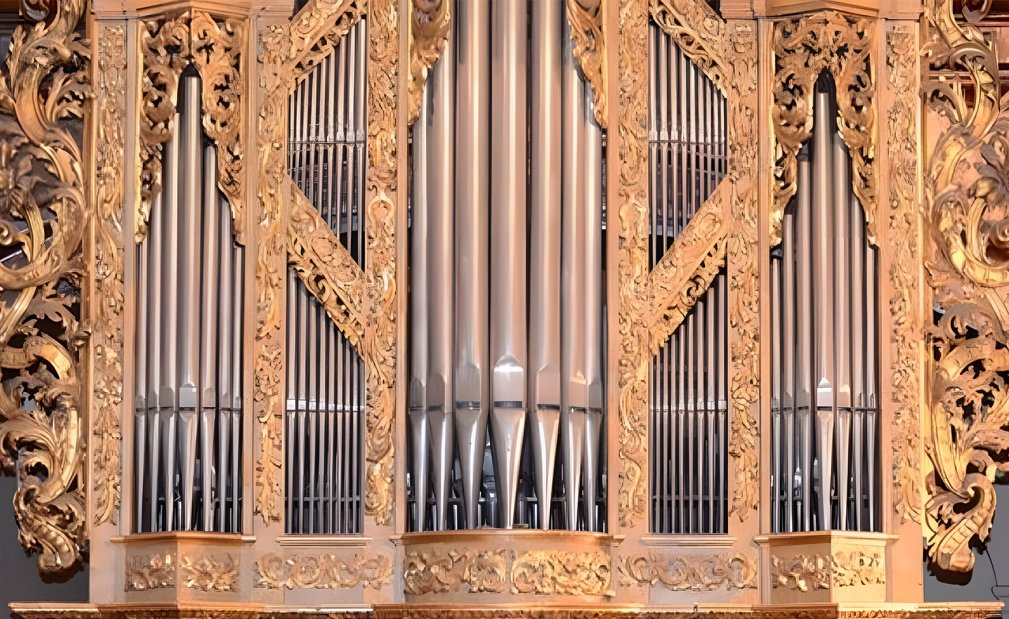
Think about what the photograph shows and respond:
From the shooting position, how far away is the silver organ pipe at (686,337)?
10.8m

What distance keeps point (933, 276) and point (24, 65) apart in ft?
15.4

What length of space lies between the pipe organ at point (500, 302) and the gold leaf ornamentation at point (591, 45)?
0.06 ft

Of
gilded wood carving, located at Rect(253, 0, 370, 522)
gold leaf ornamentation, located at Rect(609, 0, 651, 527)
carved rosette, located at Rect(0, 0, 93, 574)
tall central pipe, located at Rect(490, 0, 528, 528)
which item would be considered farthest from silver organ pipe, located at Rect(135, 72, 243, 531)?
gold leaf ornamentation, located at Rect(609, 0, 651, 527)

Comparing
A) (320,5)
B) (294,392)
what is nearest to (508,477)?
(294,392)

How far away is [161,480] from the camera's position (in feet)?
35.1

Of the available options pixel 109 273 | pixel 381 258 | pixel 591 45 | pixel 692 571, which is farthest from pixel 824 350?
pixel 109 273

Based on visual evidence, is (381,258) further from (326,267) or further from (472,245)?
(472,245)

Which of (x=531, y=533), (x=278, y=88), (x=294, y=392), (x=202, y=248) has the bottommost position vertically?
(x=531, y=533)

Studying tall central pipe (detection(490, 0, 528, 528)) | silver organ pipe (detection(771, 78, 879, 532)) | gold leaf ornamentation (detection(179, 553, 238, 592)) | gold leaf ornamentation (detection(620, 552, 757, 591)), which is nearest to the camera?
tall central pipe (detection(490, 0, 528, 528))

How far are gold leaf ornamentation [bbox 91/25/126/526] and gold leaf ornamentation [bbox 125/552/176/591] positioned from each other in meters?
0.31

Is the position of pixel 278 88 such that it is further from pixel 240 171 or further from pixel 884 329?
pixel 884 329

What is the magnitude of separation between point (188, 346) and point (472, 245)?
1473 millimetres

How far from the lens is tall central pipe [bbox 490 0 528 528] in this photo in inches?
409

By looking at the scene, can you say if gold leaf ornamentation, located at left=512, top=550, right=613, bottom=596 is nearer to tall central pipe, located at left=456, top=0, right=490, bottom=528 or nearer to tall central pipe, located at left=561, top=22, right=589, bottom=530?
tall central pipe, located at left=561, top=22, right=589, bottom=530
